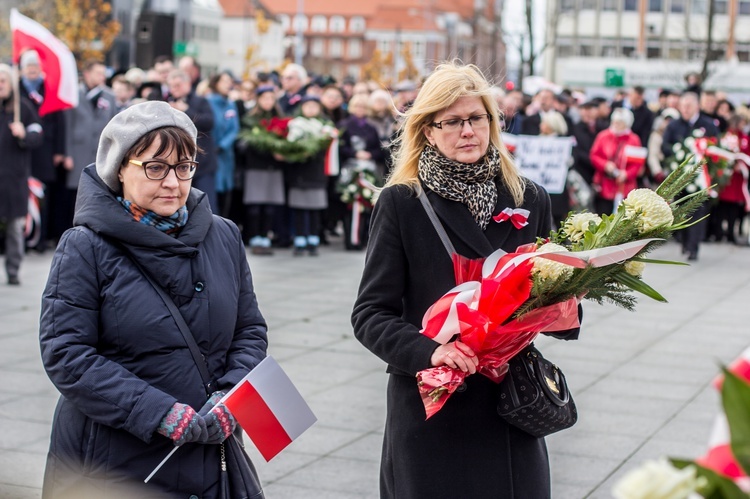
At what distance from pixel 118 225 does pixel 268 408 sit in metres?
0.69

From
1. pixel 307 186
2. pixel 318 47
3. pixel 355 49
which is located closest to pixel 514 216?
pixel 307 186

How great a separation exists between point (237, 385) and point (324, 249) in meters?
12.3

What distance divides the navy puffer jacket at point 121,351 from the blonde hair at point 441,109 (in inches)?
29.9

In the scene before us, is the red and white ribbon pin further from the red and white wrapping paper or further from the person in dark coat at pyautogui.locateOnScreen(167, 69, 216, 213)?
the person in dark coat at pyautogui.locateOnScreen(167, 69, 216, 213)

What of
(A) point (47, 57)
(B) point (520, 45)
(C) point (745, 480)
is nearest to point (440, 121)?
(C) point (745, 480)

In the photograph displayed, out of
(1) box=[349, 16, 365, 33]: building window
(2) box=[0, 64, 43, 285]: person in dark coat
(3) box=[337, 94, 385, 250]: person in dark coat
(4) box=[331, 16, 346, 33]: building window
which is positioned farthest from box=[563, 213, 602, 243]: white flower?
(4) box=[331, 16, 346, 33]: building window

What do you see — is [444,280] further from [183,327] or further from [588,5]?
[588,5]

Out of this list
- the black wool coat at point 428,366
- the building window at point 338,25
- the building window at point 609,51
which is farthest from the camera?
the building window at point 338,25

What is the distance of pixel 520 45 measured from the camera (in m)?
37.7

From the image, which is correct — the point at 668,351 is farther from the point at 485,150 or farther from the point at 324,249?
the point at 324,249

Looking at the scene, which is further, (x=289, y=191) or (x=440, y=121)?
(x=289, y=191)

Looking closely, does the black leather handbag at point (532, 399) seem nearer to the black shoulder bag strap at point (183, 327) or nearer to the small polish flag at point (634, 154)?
the black shoulder bag strap at point (183, 327)

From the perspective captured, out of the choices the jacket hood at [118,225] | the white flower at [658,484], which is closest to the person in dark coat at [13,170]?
the jacket hood at [118,225]

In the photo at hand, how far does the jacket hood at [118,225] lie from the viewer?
11.4 ft
